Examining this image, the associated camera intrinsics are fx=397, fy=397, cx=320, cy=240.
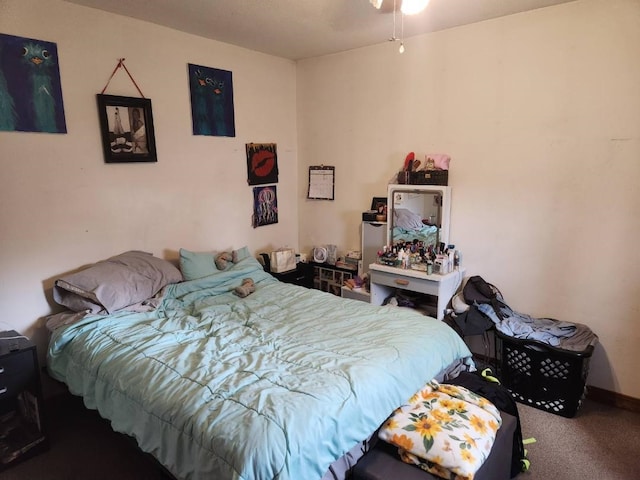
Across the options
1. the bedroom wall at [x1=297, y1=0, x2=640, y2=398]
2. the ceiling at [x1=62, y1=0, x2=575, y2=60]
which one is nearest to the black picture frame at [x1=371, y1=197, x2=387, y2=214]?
the bedroom wall at [x1=297, y1=0, x2=640, y2=398]

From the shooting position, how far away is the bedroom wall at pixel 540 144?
7.91 ft

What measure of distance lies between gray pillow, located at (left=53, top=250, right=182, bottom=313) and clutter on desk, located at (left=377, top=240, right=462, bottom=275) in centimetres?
162

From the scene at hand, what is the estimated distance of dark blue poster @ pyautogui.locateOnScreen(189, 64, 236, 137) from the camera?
311cm

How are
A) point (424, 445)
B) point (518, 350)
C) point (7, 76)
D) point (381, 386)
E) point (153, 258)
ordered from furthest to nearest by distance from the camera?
point (153, 258), point (518, 350), point (7, 76), point (381, 386), point (424, 445)

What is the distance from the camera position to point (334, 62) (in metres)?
3.59

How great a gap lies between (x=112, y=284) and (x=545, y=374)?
8.93 ft

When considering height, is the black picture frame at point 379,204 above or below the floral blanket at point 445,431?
above

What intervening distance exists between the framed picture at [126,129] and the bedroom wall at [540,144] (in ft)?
5.81

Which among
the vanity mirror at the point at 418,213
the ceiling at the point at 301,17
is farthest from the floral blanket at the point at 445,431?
the ceiling at the point at 301,17

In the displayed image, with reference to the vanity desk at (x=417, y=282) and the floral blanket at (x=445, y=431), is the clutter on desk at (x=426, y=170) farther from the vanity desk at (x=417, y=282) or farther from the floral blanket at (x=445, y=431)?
the floral blanket at (x=445, y=431)

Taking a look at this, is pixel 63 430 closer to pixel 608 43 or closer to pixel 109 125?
pixel 109 125

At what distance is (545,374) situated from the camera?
8.09ft

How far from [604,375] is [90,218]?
3.52 meters

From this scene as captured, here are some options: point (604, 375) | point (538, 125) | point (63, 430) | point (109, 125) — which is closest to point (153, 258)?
point (109, 125)
